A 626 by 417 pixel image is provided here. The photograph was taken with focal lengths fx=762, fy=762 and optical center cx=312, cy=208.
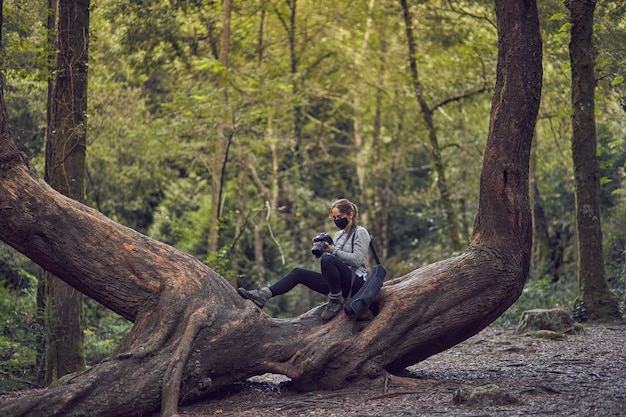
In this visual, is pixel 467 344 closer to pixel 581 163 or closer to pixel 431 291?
pixel 581 163

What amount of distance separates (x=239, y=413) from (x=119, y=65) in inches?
718

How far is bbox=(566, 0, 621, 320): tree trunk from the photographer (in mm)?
14469

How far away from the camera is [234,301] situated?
A: 9.25 m

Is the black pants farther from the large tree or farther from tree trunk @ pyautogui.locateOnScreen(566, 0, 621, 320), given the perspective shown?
tree trunk @ pyautogui.locateOnScreen(566, 0, 621, 320)

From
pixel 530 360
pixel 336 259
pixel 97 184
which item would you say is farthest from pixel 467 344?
pixel 97 184

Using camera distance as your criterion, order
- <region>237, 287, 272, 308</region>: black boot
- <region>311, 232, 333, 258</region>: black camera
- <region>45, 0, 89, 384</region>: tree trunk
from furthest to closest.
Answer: <region>45, 0, 89, 384</region>: tree trunk → <region>237, 287, 272, 308</region>: black boot → <region>311, 232, 333, 258</region>: black camera

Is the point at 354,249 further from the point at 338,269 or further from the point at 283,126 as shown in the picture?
the point at 283,126

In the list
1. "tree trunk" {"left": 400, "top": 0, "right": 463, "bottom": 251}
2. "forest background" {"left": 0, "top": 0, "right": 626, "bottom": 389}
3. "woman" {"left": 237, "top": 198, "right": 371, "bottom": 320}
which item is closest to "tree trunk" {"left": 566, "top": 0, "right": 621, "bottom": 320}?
"forest background" {"left": 0, "top": 0, "right": 626, "bottom": 389}

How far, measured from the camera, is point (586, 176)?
47.7 feet

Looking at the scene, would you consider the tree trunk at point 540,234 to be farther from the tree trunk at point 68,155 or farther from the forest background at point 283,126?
the tree trunk at point 68,155

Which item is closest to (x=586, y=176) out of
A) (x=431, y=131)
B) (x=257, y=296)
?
(x=257, y=296)

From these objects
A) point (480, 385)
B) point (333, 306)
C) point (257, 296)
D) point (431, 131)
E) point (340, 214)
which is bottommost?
point (480, 385)

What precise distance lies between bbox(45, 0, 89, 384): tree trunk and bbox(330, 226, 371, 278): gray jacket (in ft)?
12.8

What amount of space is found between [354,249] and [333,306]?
796 mm
